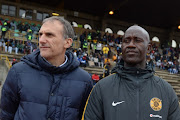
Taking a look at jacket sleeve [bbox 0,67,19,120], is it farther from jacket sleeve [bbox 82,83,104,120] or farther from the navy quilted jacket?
jacket sleeve [bbox 82,83,104,120]

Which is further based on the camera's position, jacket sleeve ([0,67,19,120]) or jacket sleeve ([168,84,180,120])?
jacket sleeve ([0,67,19,120])

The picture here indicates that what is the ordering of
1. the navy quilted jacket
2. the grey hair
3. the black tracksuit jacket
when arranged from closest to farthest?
the black tracksuit jacket, the navy quilted jacket, the grey hair

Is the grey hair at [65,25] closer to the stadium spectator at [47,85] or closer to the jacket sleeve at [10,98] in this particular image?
the stadium spectator at [47,85]

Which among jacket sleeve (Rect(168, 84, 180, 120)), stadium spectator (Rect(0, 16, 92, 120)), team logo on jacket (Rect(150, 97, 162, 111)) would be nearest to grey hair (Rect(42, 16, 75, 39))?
stadium spectator (Rect(0, 16, 92, 120))

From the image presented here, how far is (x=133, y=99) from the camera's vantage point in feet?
6.29

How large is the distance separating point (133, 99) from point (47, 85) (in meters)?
0.88

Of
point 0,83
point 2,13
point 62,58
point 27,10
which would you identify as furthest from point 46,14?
point 62,58

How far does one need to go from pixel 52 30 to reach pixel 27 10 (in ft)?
67.2

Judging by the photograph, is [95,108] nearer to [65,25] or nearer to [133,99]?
[133,99]

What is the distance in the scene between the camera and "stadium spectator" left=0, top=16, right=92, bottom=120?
6.58ft

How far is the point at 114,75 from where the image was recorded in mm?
2133

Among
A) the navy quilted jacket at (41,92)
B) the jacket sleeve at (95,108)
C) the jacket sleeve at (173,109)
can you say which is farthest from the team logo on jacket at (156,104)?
the navy quilted jacket at (41,92)

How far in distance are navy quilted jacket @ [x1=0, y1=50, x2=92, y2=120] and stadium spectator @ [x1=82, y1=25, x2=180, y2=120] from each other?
210 mm

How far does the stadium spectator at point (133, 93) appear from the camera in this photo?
189cm
